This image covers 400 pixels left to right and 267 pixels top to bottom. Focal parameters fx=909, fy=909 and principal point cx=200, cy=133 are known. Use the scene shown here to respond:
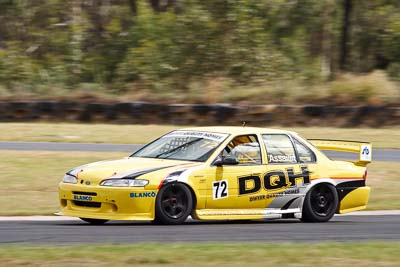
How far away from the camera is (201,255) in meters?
7.66

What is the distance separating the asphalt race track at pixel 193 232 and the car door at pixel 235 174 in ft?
0.91

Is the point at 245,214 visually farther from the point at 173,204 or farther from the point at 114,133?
the point at 114,133

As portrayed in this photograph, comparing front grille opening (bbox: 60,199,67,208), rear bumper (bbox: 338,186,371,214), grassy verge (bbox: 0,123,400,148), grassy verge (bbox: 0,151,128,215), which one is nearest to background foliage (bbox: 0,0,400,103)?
grassy verge (bbox: 0,123,400,148)

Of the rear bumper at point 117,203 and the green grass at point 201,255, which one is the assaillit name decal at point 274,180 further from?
the green grass at point 201,255

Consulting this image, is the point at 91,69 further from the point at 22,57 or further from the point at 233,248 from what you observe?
the point at 233,248

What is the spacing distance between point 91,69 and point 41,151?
1709cm

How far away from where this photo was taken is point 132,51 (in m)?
36.5

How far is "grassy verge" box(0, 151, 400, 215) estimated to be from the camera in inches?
526

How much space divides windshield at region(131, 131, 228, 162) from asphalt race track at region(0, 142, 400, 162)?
923 cm

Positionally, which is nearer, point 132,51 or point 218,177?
point 218,177

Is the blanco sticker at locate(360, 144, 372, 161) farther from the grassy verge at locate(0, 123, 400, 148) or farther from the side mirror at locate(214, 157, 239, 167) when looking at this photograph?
the grassy verge at locate(0, 123, 400, 148)

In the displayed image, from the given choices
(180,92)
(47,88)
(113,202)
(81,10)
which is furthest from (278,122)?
(113,202)

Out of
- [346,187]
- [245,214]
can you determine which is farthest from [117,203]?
[346,187]

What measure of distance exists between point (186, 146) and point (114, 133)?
14.1 metres
